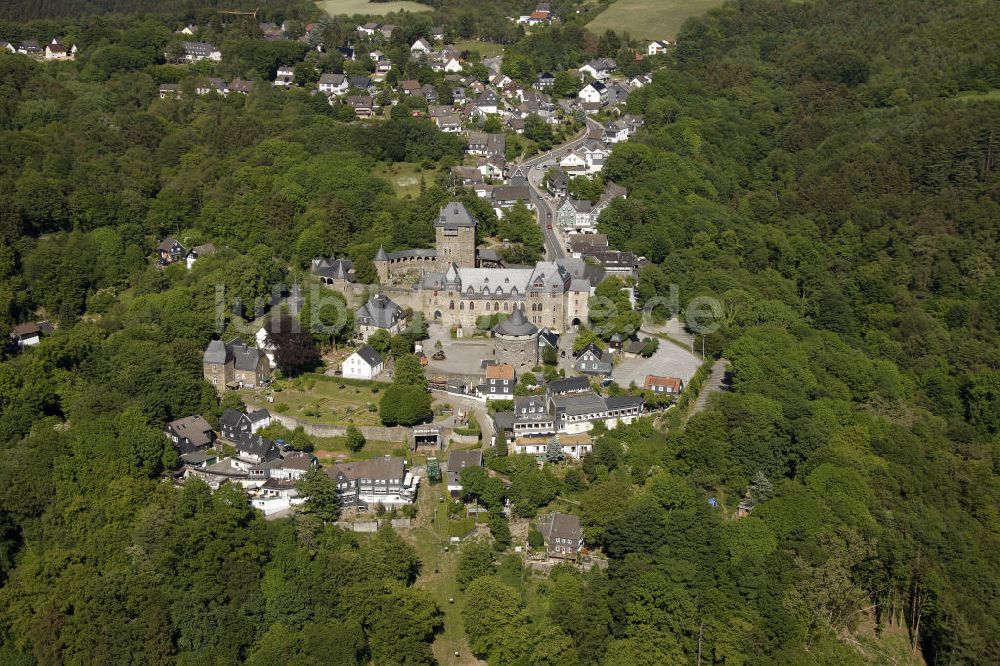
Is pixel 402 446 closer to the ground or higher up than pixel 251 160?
closer to the ground

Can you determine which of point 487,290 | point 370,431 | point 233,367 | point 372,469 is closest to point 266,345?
point 233,367

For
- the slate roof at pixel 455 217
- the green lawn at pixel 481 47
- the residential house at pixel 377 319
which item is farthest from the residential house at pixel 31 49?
the residential house at pixel 377 319

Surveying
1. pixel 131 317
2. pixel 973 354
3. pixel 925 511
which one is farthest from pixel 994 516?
pixel 131 317

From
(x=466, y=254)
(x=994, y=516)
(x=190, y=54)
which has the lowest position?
(x=994, y=516)

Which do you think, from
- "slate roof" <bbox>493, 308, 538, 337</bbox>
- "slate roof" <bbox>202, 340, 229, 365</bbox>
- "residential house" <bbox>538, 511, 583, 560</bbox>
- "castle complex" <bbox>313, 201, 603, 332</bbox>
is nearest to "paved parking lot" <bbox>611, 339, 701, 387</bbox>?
"castle complex" <bbox>313, 201, 603, 332</bbox>

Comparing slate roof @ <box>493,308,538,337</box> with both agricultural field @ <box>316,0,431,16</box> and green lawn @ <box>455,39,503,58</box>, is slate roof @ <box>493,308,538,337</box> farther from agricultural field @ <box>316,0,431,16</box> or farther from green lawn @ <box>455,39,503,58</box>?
agricultural field @ <box>316,0,431,16</box>

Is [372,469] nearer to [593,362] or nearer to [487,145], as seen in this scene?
[593,362]

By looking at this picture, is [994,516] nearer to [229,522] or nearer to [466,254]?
[466,254]
